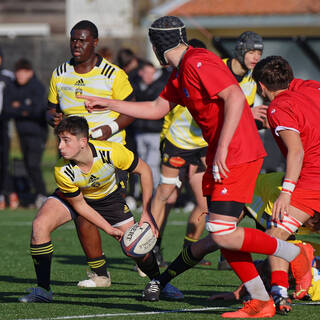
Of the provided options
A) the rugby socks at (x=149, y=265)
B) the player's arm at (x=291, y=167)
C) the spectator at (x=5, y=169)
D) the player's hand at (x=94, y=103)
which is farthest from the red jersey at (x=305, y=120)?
the spectator at (x=5, y=169)

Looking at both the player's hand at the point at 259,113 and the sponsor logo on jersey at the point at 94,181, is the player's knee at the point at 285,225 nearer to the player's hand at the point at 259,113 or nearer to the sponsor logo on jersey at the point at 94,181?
the player's hand at the point at 259,113

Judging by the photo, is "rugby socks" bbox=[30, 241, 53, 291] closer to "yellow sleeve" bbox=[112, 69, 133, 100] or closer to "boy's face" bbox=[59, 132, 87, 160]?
"boy's face" bbox=[59, 132, 87, 160]

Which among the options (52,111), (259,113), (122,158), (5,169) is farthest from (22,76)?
(122,158)

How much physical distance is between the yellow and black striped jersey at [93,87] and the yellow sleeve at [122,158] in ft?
3.02

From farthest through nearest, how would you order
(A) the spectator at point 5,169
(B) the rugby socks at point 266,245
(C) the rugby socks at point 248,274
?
1. (A) the spectator at point 5,169
2. (C) the rugby socks at point 248,274
3. (B) the rugby socks at point 266,245

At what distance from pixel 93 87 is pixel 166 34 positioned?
6.11ft

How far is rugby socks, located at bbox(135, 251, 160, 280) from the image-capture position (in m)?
7.06

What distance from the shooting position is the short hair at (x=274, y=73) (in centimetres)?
668

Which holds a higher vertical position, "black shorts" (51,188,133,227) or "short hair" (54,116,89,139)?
"short hair" (54,116,89,139)

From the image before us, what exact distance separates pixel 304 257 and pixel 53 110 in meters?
2.70

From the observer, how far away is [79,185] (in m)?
7.09

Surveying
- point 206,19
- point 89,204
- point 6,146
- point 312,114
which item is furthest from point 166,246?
point 206,19

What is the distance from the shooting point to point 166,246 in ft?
34.9

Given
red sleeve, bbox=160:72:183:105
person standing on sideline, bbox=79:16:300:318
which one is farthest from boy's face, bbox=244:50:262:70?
person standing on sideline, bbox=79:16:300:318
